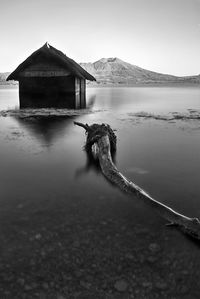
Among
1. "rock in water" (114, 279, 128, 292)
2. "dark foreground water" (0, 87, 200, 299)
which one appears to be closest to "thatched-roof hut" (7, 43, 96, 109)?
"dark foreground water" (0, 87, 200, 299)

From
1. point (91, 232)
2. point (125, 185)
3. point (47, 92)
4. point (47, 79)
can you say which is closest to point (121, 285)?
point (91, 232)

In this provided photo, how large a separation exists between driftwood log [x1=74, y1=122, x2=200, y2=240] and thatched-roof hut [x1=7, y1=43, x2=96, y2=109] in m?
14.0

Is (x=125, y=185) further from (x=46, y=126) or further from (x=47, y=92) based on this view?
(x=47, y=92)

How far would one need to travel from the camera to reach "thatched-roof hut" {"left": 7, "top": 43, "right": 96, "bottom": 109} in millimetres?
23594

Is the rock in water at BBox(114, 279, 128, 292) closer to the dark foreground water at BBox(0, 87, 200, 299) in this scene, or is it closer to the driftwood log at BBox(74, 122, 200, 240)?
the dark foreground water at BBox(0, 87, 200, 299)

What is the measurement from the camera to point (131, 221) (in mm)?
5250

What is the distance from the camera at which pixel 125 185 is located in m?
6.68

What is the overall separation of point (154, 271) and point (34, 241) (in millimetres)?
1995

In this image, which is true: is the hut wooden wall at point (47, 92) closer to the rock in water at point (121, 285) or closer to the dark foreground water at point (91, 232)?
the dark foreground water at point (91, 232)

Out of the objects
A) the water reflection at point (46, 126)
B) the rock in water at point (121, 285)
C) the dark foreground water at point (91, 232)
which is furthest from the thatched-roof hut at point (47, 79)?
the rock in water at point (121, 285)

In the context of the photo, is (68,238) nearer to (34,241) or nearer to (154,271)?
(34,241)

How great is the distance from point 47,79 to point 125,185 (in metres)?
21.0

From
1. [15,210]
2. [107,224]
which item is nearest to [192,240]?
[107,224]

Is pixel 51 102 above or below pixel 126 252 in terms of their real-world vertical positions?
above
